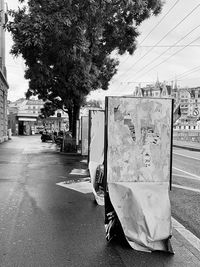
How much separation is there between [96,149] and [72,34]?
178 inches

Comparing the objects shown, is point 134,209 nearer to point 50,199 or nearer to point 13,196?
point 50,199

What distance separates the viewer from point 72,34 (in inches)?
443

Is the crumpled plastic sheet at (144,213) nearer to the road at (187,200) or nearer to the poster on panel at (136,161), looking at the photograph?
the poster on panel at (136,161)

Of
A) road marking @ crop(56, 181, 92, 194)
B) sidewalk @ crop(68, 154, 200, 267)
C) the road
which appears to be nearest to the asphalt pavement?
sidewalk @ crop(68, 154, 200, 267)

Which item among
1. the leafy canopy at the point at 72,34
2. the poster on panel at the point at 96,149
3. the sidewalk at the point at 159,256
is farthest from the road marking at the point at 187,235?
the leafy canopy at the point at 72,34

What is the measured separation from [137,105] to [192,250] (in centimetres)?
204

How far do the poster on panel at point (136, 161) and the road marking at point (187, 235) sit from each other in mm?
555

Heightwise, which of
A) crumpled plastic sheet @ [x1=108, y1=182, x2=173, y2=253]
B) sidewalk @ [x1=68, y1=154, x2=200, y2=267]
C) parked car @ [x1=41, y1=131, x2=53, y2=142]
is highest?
crumpled plastic sheet @ [x1=108, y1=182, x2=173, y2=253]

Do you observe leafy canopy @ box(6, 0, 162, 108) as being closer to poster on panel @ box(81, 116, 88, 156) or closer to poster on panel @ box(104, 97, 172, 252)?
poster on panel @ box(81, 116, 88, 156)

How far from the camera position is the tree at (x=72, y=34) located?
35.3 ft

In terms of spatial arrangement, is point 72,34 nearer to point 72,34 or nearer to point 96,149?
point 72,34

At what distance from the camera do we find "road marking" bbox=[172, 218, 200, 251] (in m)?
5.07

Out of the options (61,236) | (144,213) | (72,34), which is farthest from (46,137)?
(144,213)

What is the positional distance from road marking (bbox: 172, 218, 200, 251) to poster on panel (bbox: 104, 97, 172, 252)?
1.82 feet
